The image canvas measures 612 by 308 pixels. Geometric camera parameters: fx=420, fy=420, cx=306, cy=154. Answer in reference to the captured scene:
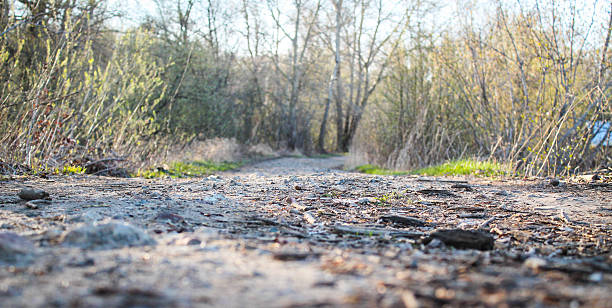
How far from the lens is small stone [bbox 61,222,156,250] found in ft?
6.08

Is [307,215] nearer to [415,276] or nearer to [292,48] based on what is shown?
[415,276]

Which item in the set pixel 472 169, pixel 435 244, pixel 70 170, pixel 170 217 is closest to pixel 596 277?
pixel 435 244

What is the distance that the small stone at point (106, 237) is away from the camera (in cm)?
185

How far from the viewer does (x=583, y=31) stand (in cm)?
655

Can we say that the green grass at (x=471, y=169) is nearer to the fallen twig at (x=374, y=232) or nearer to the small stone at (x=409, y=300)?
the fallen twig at (x=374, y=232)

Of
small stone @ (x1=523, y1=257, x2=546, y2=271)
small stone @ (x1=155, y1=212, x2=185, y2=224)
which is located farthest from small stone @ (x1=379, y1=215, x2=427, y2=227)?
small stone @ (x1=155, y1=212, x2=185, y2=224)

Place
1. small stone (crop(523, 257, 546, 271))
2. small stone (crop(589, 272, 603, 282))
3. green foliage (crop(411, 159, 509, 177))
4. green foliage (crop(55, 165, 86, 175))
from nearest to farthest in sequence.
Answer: small stone (crop(589, 272, 603, 282)) < small stone (crop(523, 257, 546, 271)) < green foliage (crop(55, 165, 86, 175)) < green foliage (crop(411, 159, 509, 177))

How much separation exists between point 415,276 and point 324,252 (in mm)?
526

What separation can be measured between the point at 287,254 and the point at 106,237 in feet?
2.72

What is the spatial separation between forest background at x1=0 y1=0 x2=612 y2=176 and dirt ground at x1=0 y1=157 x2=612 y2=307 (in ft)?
7.71

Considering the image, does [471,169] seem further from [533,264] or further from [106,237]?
[106,237]

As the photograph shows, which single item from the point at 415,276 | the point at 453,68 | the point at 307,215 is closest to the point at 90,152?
the point at 307,215

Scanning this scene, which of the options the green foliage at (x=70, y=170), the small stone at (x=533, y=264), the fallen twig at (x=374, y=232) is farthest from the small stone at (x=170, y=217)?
the green foliage at (x=70, y=170)

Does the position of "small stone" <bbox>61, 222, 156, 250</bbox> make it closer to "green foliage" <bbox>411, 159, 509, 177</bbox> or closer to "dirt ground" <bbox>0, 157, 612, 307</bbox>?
"dirt ground" <bbox>0, 157, 612, 307</bbox>
